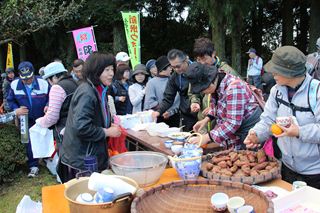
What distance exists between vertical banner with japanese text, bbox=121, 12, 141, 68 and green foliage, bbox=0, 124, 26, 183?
13.8 ft

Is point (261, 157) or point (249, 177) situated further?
point (261, 157)

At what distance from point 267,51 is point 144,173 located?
18.0 m

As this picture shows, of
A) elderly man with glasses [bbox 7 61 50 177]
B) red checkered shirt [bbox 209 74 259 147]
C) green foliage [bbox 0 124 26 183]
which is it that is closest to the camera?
red checkered shirt [bbox 209 74 259 147]

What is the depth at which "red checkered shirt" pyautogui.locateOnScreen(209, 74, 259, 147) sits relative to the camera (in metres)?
2.46

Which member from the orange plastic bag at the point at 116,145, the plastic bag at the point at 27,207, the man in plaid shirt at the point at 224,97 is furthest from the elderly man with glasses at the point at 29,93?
the man in plaid shirt at the point at 224,97

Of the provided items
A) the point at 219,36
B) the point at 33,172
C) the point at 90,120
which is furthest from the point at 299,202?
the point at 219,36

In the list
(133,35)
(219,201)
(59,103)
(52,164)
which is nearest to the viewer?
(219,201)

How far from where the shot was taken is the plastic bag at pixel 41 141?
4465 mm

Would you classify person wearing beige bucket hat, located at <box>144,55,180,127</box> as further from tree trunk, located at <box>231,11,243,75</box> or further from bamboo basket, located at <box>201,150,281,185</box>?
tree trunk, located at <box>231,11,243,75</box>

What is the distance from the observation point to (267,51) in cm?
1856

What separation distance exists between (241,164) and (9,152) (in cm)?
385

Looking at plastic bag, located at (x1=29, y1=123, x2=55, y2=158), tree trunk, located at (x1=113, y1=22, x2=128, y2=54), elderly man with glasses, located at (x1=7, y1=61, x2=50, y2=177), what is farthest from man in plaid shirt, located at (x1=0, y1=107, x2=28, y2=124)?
tree trunk, located at (x1=113, y1=22, x2=128, y2=54)

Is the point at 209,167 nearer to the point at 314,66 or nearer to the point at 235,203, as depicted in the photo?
the point at 235,203

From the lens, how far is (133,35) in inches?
354
